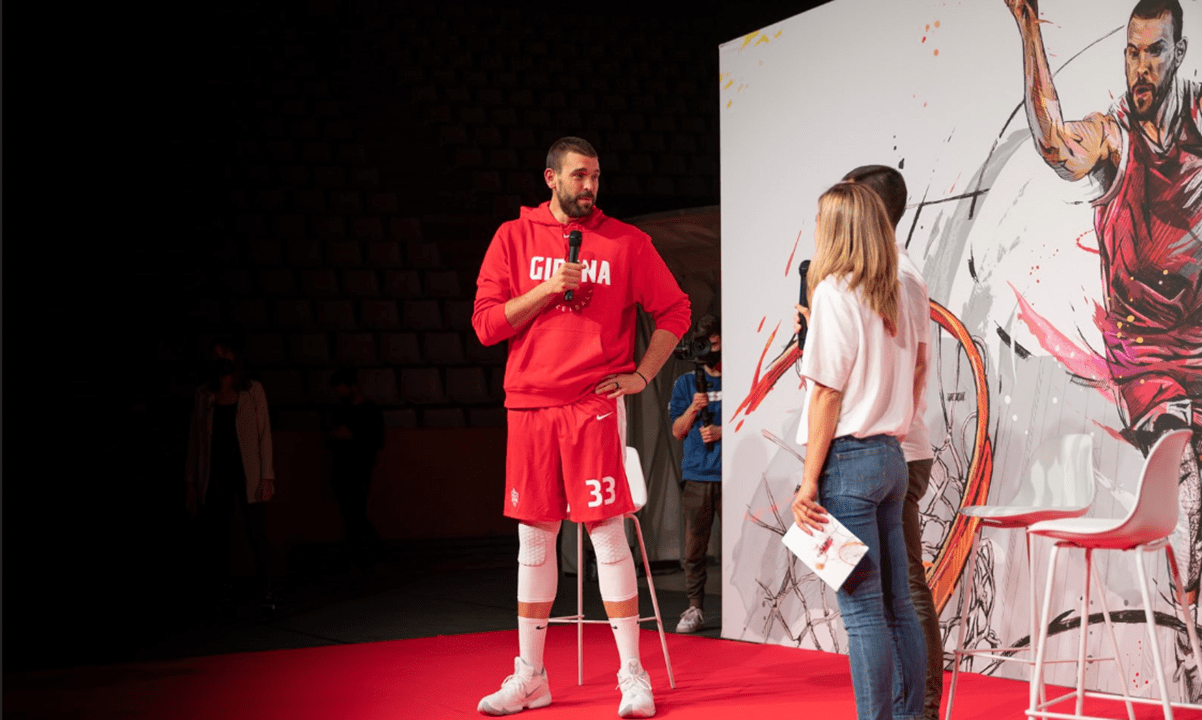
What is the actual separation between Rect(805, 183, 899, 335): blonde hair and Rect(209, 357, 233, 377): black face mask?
13.6 feet

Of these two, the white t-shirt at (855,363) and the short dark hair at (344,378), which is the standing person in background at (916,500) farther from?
the short dark hair at (344,378)

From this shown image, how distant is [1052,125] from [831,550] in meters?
2.01

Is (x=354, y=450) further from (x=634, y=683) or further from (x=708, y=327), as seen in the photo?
(x=634, y=683)

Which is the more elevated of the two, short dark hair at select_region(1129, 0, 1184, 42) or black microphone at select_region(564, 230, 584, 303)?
short dark hair at select_region(1129, 0, 1184, 42)

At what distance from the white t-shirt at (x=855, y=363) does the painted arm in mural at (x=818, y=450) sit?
0.02m

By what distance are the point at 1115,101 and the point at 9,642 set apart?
16.1 feet

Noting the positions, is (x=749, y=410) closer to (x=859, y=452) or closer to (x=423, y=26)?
(x=859, y=452)

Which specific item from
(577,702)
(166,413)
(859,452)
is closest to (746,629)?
(577,702)

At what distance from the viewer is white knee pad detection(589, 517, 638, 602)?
3324mm

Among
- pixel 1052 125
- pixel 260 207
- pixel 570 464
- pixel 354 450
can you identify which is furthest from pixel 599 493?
pixel 260 207

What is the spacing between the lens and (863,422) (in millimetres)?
2289

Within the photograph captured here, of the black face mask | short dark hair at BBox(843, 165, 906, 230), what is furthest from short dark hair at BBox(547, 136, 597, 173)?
the black face mask

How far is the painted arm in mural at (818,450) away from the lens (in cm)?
231

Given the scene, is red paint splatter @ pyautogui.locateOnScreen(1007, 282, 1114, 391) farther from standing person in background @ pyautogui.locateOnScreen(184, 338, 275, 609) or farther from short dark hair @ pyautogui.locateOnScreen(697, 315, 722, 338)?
standing person in background @ pyautogui.locateOnScreen(184, 338, 275, 609)
